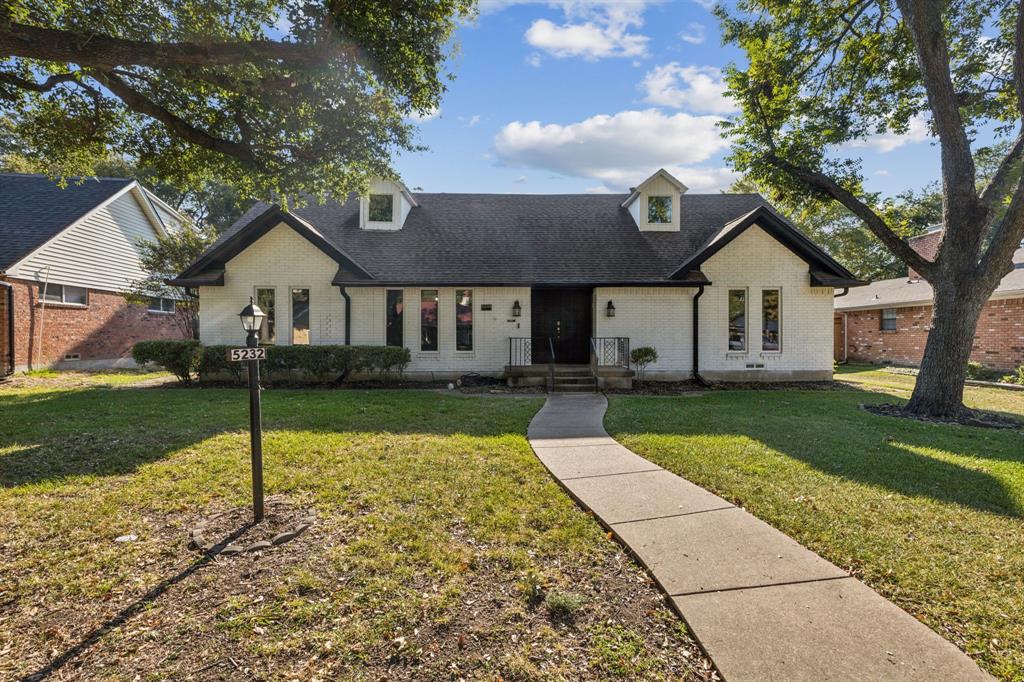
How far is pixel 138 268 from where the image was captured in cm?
1967

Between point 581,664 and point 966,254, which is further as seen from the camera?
point 966,254

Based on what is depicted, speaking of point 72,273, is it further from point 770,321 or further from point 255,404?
point 770,321

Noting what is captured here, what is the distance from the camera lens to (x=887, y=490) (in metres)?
4.86

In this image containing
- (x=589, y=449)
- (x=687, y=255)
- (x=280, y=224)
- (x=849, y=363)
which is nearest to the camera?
(x=589, y=449)

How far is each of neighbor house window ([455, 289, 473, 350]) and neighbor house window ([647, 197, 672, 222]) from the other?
6.73 m

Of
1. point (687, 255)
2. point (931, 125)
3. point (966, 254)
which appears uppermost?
point (931, 125)

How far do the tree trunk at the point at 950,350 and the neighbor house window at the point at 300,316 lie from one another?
14.9 meters

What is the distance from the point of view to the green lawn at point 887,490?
2984 millimetres

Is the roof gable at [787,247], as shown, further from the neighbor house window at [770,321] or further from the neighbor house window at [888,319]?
the neighbor house window at [888,319]

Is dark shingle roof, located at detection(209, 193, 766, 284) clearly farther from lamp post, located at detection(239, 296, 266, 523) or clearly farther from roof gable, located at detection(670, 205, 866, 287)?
lamp post, located at detection(239, 296, 266, 523)

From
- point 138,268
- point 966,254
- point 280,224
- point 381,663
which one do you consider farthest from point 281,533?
point 138,268

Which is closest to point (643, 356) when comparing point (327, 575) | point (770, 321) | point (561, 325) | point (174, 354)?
point (561, 325)

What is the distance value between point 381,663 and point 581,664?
1.09 m

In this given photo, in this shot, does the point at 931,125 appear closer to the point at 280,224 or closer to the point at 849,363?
the point at 849,363
